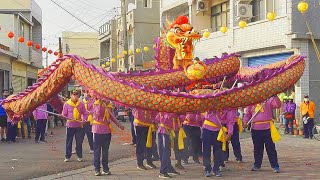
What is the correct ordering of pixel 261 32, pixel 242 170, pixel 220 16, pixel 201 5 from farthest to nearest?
pixel 201 5
pixel 220 16
pixel 261 32
pixel 242 170

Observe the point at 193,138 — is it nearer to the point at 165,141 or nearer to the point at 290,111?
the point at 165,141

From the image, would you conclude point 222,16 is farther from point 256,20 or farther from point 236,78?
point 236,78

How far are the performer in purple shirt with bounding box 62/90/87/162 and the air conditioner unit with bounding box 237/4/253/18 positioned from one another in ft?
39.7

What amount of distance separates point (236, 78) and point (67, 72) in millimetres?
5472

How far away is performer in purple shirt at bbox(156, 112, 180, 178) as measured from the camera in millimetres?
9492

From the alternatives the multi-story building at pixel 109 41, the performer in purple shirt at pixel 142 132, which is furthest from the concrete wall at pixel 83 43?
the performer in purple shirt at pixel 142 132

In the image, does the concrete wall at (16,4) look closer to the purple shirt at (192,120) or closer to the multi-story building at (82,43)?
the purple shirt at (192,120)

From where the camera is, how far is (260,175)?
9.48 metres

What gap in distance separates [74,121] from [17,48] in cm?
1729

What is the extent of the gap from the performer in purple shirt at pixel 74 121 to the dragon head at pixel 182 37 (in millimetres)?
2871

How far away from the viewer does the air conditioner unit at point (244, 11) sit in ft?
71.9

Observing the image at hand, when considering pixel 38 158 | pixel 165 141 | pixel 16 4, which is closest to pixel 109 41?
pixel 16 4

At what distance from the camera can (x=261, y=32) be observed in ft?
68.6

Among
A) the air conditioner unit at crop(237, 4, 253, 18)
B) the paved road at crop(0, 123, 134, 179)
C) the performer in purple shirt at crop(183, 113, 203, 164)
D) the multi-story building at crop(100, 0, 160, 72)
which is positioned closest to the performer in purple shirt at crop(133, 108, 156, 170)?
the performer in purple shirt at crop(183, 113, 203, 164)
